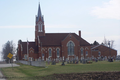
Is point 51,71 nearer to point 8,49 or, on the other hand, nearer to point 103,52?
point 103,52

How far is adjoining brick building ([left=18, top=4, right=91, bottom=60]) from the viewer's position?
84312 millimetres

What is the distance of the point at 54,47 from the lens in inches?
3366

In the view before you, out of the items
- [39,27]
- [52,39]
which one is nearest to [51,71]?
[52,39]

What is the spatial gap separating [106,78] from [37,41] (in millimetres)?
70916

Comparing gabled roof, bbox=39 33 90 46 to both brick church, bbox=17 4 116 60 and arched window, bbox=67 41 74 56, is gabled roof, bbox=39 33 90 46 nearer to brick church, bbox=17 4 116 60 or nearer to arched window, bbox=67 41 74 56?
brick church, bbox=17 4 116 60

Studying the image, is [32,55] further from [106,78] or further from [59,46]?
[106,78]

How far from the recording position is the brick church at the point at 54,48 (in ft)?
277

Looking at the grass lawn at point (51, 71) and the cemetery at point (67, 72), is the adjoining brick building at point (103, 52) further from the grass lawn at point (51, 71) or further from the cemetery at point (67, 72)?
the grass lawn at point (51, 71)

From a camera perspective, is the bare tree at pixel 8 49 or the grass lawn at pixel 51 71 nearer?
the grass lawn at pixel 51 71

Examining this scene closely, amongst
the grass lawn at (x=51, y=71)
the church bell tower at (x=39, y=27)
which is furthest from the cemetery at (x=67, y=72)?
the church bell tower at (x=39, y=27)

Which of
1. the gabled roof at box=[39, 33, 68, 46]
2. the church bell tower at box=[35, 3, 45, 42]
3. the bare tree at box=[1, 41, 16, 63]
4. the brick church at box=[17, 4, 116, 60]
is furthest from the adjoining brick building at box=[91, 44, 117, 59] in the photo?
the bare tree at box=[1, 41, 16, 63]

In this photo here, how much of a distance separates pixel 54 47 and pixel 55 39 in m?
4.33

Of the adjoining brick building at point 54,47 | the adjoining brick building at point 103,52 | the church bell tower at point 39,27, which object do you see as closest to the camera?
the adjoining brick building at point 54,47

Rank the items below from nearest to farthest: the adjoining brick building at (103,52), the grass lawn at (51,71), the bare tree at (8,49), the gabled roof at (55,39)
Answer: the grass lawn at (51,71) → the gabled roof at (55,39) → the adjoining brick building at (103,52) → the bare tree at (8,49)
